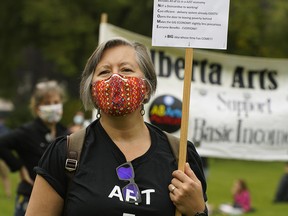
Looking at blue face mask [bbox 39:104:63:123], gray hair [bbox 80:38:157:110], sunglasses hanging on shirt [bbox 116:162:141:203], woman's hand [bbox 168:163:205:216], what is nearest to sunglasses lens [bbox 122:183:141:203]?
sunglasses hanging on shirt [bbox 116:162:141:203]

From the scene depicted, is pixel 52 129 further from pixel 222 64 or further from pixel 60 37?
pixel 60 37

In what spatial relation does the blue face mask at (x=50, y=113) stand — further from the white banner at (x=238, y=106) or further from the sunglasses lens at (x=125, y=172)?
the sunglasses lens at (x=125, y=172)

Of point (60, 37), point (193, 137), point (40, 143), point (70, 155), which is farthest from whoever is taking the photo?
point (60, 37)

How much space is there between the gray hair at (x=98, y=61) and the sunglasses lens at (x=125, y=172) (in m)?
0.36

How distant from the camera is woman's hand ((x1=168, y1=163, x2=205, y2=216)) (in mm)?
3586

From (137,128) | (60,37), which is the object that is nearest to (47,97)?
(137,128)

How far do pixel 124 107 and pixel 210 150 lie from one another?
5681 mm

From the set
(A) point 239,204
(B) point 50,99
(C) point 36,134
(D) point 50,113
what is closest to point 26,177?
(C) point 36,134

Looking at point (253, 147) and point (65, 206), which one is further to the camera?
point (253, 147)

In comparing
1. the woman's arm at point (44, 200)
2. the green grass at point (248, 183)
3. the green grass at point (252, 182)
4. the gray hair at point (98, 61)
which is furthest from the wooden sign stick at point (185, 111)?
the green grass at point (252, 182)

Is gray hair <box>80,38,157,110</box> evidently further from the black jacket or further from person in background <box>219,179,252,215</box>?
person in background <box>219,179,252,215</box>

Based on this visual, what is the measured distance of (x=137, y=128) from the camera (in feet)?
12.4

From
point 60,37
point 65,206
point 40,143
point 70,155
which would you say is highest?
point 70,155

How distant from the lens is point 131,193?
3535 millimetres
